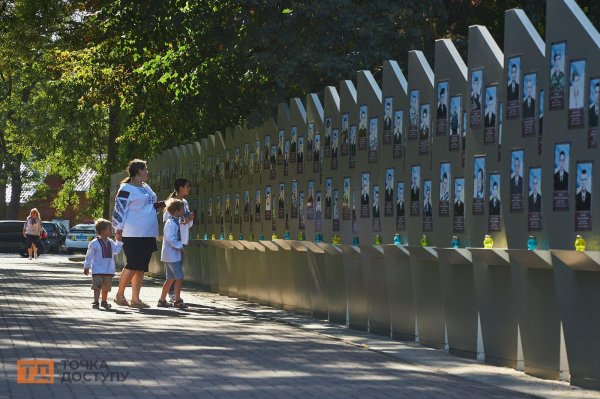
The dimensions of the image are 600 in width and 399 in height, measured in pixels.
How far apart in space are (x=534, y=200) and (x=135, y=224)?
31.1 feet

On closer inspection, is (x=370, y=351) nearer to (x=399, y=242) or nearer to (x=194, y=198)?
(x=399, y=242)

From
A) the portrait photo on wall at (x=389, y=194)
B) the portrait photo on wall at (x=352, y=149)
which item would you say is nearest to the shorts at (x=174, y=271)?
the portrait photo on wall at (x=352, y=149)

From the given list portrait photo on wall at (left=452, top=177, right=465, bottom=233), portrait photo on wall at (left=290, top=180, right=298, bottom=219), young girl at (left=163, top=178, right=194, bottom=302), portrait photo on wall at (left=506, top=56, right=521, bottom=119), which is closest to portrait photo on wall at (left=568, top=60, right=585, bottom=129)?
portrait photo on wall at (left=506, top=56, right=521, bottom=119)

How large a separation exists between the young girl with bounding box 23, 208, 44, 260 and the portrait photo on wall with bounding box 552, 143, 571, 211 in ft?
131

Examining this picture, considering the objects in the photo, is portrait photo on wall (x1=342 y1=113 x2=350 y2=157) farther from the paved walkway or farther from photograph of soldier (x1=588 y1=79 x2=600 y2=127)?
photograph of soldier (x1=588 y1=79 x2=600 y2=127)

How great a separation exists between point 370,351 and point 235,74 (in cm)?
1368

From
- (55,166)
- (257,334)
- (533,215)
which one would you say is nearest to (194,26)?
(257,334)

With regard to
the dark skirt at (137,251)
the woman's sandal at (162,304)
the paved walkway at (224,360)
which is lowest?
the paved walkway at (224,360)

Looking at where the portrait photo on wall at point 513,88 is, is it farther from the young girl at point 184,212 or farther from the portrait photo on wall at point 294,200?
the young girl at point 184,212

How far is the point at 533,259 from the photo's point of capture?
12555 millimetres

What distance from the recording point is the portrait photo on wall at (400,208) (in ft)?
53.5

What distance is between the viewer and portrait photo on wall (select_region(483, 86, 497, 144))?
13875 mm

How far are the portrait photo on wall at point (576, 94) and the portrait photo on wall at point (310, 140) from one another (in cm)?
827

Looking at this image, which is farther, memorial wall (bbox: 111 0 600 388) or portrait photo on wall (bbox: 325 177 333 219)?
portrait photo on wall (bbox: 325 177 333 219)
